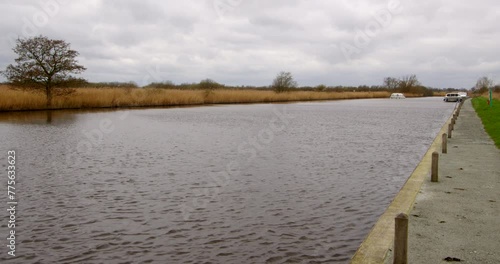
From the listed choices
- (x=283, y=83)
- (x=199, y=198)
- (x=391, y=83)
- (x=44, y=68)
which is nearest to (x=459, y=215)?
(x=199, y=198)

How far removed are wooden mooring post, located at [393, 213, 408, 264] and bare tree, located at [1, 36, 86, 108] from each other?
39336 millimetres

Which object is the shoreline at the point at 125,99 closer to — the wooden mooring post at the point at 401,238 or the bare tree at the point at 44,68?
the bare tree at the point at 44,68

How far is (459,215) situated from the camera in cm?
755

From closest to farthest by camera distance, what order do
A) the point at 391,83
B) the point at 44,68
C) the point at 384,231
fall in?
the point at 384,231 → the point at 44,68 → the point at 391,83

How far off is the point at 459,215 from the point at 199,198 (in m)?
5.23

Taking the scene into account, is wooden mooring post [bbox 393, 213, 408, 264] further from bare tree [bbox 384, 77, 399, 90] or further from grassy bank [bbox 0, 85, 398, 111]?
bare tree [bbox 384, 77, 399, 90]

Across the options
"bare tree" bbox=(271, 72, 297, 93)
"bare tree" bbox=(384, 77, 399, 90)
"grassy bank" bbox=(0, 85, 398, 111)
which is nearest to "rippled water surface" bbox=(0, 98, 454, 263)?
"grassy bank" bbox=(0, 85, 398, 111)

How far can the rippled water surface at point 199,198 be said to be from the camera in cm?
695

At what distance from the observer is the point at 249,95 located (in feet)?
207

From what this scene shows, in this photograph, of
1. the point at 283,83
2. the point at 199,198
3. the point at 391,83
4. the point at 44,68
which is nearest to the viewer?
the point at 199,198

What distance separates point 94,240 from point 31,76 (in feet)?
117

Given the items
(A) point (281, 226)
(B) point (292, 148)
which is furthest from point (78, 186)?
(B) point (292, 148)

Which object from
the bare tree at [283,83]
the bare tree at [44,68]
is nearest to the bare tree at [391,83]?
the bare tree at [283,83]

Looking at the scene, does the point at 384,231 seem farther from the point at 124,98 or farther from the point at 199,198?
the point at 124,98
